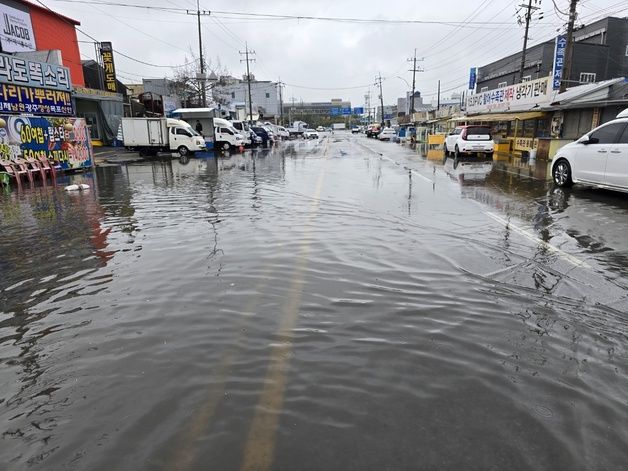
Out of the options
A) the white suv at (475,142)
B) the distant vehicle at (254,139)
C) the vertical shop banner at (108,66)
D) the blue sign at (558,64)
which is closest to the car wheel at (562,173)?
the white suv at (475,142)

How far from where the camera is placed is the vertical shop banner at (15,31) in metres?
28.2

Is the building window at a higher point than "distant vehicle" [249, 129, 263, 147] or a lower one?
higher

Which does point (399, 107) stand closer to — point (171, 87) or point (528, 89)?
point (171, 87)

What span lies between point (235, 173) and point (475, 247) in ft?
44.1

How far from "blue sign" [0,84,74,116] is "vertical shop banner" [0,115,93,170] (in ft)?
1.16

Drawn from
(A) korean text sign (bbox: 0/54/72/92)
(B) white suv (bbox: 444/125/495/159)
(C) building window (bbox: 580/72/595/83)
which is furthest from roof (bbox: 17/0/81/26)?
(C) building window (bbox: 580/72/595/83)

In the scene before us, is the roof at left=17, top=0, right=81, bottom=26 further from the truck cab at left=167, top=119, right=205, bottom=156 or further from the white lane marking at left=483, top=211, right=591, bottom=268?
the white lane marking at left=483, top=211, right=591, bottom=268

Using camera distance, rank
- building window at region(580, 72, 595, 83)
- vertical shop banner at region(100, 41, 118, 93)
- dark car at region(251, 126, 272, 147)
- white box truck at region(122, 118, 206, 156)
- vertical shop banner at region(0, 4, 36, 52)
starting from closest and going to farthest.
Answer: vertical shop banner at region(0, 4, 36, 52)
white box truck at region(122, 118, 206, 156)
vertical shop banner at region(100, 41, 118, 93)
building window at region(580, 72, 595, 83)
dark car at region(251, 126, 272, 147)

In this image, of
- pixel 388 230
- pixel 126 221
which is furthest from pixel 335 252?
pixel 126 221

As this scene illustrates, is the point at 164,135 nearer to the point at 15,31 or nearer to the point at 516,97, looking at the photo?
the point at 15,31

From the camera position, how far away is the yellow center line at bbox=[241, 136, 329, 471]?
2.62 metres

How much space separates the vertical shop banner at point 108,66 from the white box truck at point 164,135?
602 cm

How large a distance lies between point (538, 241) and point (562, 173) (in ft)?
23.1

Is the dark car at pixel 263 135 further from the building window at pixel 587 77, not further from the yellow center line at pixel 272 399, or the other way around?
the yellow center line at pixel 272 399
